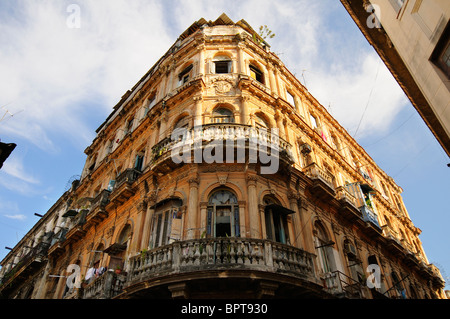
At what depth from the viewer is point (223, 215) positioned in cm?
1166

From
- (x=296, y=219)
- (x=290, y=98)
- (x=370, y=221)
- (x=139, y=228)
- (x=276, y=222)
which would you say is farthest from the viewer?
(x=290, y=98)

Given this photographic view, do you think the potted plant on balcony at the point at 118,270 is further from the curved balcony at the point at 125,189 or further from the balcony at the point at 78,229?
the balcony at the point at 78,229

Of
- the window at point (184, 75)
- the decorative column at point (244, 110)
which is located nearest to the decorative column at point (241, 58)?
the decorative column at point (244, 110)

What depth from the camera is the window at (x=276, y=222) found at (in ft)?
38.5

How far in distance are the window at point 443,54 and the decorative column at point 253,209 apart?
653 centimetres

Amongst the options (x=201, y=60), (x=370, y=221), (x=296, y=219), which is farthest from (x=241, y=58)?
(x=370, y=221)

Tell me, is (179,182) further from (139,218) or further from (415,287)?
(415,287)

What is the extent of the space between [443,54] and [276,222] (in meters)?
7.21

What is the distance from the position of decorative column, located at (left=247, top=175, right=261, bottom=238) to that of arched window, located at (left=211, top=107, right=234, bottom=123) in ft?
12.2

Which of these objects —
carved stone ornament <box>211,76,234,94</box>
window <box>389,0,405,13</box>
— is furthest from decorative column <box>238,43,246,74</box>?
window <box>389,0,405,13</box>

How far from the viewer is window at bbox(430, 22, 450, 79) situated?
26.5 feet

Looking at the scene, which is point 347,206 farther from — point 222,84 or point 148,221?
point 148,221

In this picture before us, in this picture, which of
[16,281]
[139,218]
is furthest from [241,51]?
[16,281]

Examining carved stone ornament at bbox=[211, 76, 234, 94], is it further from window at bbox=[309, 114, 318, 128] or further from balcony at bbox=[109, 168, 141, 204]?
window at bbox=[309, 114, 318, 128]
